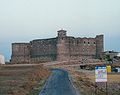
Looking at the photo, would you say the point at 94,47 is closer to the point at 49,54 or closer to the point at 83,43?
the point at 83,43

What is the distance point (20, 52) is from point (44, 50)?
9505 millimetres

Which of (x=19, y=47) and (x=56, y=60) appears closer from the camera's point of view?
(x=56, y=60)

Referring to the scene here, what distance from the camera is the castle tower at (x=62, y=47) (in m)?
128

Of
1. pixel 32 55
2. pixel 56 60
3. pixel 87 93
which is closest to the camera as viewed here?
pixel 87 93

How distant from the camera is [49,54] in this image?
132000 millimetres

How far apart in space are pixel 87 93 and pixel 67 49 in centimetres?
10227

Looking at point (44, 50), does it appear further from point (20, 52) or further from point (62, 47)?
point (20, 52)

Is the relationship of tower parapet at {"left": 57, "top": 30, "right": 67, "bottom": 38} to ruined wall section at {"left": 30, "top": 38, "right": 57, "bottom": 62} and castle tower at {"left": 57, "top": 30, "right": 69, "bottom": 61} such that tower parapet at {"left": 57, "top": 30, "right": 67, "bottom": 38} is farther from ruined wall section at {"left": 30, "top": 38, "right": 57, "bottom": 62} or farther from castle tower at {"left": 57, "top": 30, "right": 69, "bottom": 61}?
ruined wall section at {"left": 30, "top": 38, "right": 57, "bottom": 62}

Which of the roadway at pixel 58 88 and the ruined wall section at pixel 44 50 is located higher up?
the ruined wall section at pixel 44 50

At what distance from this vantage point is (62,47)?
5069 inches

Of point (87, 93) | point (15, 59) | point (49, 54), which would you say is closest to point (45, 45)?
point (49, 54)

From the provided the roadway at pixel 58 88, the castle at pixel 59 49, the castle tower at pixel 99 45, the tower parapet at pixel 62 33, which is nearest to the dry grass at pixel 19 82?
the roadway at pixel 58 88

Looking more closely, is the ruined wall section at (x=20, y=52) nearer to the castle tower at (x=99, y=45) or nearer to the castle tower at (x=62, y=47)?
the castle tower at (x=62, y=47)

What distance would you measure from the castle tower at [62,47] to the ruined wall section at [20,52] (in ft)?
42.9
